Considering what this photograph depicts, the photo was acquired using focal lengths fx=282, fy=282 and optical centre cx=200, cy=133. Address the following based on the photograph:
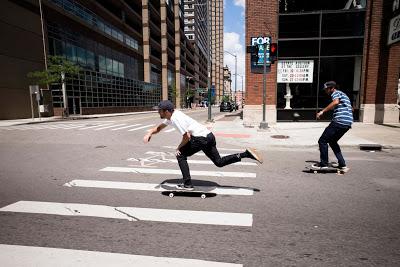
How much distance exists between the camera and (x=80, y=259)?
9.63 ft

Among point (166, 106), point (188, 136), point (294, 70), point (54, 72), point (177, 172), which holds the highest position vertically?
point (54, 72)

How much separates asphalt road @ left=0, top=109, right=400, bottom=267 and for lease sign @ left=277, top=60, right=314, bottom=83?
37.9ft

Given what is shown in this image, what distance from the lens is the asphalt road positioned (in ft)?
10.1

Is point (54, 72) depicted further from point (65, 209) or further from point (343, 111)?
point (343, 111)

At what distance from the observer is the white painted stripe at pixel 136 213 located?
3898 millimetres

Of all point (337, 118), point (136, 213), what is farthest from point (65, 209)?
point (337, 118)

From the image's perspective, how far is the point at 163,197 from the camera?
16.0 feet

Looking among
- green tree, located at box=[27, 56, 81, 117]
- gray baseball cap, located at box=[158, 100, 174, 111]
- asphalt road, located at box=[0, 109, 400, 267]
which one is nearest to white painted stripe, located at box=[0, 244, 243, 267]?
asphalt road, located at box=[0, 109, 400, 267]

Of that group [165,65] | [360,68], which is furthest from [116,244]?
[165,65]

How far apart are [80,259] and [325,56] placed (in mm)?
18832

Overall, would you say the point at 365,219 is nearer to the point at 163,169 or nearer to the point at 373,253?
the point at 373,253

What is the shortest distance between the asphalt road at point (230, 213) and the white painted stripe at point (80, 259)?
105 millimetres

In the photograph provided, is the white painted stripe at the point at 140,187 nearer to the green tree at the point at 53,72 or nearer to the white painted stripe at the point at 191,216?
the white painted stripe at the point at 191,216

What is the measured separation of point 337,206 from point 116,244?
10.9 feet
